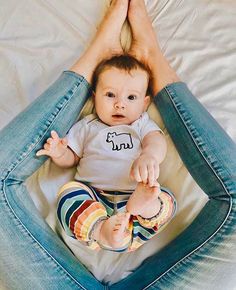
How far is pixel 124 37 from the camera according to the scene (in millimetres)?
1229

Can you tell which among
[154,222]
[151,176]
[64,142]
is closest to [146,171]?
[151,176]

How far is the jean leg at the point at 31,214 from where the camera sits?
2.85 ft

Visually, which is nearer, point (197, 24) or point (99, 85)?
point (99, 85)

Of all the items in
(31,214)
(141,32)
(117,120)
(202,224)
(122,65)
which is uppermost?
(141,32)

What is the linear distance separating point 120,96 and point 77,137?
5.6 inches

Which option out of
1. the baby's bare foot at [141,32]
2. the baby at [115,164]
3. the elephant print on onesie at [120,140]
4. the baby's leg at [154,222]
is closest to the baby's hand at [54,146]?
the baby at [115,164]

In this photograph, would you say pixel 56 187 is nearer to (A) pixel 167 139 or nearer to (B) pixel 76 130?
(B) pixel 76 130

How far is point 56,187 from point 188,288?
0.38 metres

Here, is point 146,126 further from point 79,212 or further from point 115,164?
point 79,212

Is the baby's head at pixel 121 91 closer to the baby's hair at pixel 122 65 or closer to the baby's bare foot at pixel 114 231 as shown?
the baby's hair at pixel 122 65

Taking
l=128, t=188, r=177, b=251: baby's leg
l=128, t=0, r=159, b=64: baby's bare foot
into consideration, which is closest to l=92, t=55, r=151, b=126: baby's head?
l=128, t=0, r=159, b=64: baby's bare foot

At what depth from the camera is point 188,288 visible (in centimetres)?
85

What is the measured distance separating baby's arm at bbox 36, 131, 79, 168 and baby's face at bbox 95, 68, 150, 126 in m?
0.12

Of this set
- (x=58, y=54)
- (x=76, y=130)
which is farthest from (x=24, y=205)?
(x=58, y=54)
